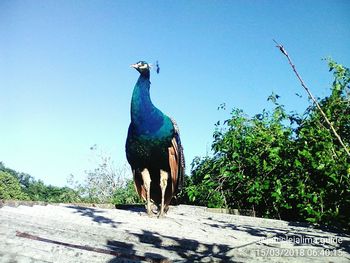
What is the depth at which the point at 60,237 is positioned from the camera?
2580 millimetres

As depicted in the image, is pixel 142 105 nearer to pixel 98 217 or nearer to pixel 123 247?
pixel 98 217

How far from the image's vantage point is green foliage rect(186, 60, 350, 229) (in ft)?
22.4

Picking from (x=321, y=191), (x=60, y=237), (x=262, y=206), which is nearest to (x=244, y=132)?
(x=262, y=206)

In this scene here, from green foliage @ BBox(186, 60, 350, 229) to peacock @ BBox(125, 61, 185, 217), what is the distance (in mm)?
2951

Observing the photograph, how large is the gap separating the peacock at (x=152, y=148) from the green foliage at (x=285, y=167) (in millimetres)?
2951

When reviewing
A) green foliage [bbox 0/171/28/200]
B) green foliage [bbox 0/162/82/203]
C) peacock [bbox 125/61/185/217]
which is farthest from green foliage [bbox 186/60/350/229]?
green foliage [bbox 0/171/28/200]

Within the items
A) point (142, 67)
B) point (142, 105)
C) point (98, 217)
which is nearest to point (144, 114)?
point (142, 105)

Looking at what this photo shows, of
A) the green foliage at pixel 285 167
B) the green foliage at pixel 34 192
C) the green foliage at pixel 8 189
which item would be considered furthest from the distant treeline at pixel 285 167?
the green foliage at pixel 8 189

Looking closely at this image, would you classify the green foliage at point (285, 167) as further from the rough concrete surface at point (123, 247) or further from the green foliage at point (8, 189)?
the green foliage at point (8, 189)

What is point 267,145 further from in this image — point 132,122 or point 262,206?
point 132,122

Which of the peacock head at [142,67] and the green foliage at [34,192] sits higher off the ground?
the peacock head at [142,67]

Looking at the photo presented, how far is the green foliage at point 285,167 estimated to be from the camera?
6840 mm

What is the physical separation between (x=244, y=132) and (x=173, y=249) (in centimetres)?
756

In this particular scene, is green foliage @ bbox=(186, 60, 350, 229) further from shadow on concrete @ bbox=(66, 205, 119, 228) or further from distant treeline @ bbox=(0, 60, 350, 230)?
shadow on concrete @ bbox=(66, 205, 119, 228)
